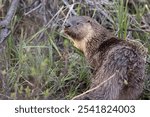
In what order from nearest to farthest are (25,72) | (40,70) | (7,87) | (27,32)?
(40,70)
(7,87)
(25,72)
(27,32)

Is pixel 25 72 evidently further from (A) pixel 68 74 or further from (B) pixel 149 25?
(B) pixel 149 25

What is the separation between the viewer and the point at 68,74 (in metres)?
4.21

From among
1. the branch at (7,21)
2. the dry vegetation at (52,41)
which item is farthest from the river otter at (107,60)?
the branch at (7,21)

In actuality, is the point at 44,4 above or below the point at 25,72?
above

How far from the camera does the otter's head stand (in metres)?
4.32

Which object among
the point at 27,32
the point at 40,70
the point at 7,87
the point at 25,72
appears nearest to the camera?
the point at 40,70

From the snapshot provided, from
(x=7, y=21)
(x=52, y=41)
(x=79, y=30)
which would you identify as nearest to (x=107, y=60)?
(x=79, y=30)

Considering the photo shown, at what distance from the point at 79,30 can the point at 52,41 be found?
27 cm

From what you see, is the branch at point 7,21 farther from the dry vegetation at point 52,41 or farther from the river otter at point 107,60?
the river otter at point 107,60

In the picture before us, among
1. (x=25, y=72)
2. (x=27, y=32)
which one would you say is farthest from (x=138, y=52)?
(x=27, y=32)

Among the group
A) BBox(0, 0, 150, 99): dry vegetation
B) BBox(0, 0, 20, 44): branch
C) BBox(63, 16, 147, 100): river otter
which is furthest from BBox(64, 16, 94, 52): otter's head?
BBox(0, 0, 20, 44): branch

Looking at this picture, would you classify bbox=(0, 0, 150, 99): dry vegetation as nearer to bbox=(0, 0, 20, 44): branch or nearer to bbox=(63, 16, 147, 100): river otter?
bbox=(0, 0, 20, 44): branch

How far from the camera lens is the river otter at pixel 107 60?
147 inches

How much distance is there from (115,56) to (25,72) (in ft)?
2.17
